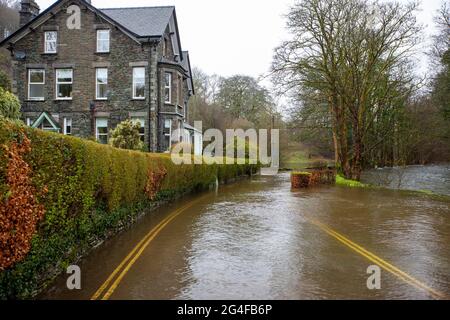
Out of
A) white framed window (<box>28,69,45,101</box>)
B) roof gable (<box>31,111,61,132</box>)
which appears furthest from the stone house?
roof gable (<box>31,111,61,132</box>)

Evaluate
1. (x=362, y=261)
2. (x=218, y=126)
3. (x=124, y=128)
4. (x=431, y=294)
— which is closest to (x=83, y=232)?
(x=362, y=261)

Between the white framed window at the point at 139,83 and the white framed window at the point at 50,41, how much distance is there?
6039mm

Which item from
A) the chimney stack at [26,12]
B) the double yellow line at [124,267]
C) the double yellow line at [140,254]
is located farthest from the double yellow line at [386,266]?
the chimney stack at [26,12]

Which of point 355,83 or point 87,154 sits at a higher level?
point 355,83

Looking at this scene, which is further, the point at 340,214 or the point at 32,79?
the point at 32,79

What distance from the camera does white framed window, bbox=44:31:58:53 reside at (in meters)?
27.1

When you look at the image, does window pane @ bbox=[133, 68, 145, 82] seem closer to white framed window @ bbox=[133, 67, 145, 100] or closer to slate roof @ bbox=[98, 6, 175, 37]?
white framed window @ bbox=[133, 67, 145, 100]

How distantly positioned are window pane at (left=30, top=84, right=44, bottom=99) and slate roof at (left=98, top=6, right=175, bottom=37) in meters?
7.45

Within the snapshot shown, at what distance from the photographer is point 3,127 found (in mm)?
4621

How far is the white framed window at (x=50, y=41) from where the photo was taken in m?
27.1

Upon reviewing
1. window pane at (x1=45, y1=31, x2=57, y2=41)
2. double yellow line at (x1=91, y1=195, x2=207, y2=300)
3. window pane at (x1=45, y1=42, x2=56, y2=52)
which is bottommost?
double yellow line at (x1=91, y1=195, x2=207, y2=300)
